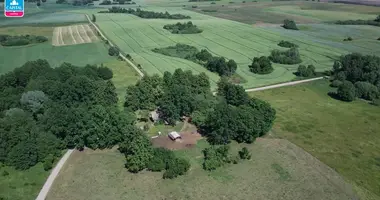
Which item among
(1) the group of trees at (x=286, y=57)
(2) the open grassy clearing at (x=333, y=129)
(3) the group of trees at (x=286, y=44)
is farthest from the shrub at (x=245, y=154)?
(3) the group of trees at (x=286, y=44)

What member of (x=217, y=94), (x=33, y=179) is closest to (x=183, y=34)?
(x=217, y=94)

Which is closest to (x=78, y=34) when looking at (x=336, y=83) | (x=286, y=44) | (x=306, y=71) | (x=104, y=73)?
(x=104, y=73)

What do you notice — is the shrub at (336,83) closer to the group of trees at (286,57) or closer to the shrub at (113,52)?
the group of trees at (286,57)

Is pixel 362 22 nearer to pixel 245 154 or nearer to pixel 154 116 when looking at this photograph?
pixel 154 116

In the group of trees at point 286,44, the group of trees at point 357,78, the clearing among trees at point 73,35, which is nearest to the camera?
the group of trees at point 357,78

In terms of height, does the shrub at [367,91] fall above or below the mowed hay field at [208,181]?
above

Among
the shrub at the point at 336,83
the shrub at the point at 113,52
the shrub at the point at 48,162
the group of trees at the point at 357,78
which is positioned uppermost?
the group of trees at the point at 357,78

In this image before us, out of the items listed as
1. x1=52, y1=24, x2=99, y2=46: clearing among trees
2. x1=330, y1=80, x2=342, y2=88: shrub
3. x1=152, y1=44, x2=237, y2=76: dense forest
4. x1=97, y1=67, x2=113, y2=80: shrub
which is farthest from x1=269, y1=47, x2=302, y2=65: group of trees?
x1=52, y1=24, x2=99, y2=46: clearing among trees
